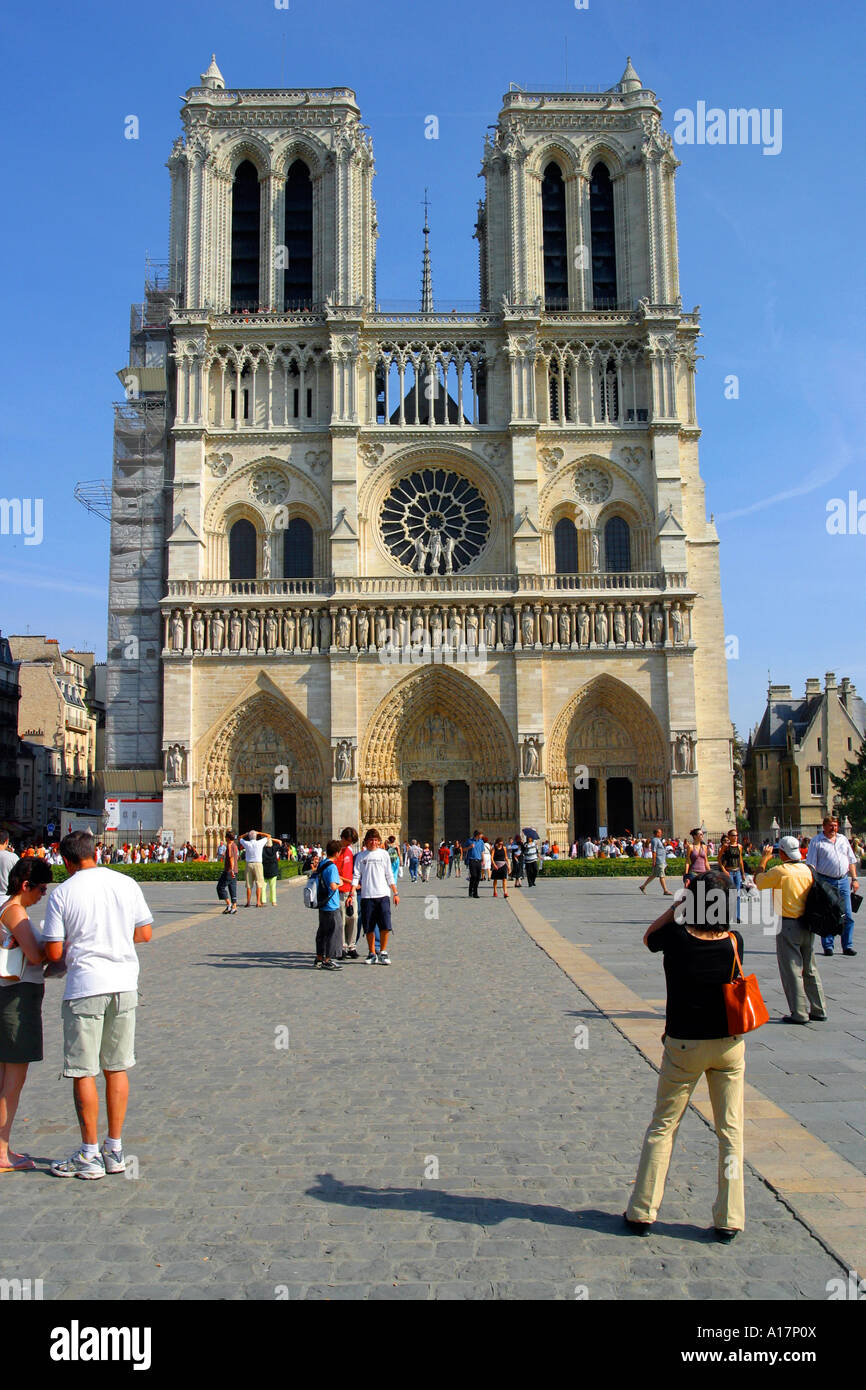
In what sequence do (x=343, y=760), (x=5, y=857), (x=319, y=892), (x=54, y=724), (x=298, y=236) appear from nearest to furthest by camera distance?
(x=5, y=857) < (x=319, y=892) < (x=343, y=760) < (x=298, y=236) < (x=54, y=724)

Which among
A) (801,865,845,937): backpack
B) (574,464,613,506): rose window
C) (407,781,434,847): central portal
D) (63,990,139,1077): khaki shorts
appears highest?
(574,464,613,506): rose window

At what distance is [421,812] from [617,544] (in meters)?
11.5

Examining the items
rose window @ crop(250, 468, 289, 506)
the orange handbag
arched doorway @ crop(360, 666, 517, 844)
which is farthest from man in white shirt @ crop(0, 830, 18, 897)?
rose window @ crop(250, 468, 289, 506)

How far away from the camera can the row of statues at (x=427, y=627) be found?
3712 cm

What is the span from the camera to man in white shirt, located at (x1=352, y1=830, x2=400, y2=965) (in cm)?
1297

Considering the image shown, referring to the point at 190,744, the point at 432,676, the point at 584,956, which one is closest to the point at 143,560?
the point at 190,744

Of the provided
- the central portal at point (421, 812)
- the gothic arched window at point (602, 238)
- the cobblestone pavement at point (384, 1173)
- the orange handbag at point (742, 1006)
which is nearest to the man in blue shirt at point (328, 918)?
the cobblestone pavement at point (384, 1173)

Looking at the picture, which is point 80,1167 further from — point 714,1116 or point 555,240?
point 555,240

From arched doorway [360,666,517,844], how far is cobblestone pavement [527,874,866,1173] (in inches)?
692

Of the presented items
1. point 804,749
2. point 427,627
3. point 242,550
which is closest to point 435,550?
point 427,627

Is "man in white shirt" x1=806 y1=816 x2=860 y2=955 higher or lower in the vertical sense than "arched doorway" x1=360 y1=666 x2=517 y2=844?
lower

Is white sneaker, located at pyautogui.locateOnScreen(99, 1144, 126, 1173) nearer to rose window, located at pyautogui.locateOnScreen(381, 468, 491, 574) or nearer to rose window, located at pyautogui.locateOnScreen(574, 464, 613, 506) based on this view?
rose window, located at pyautogui.locateOnScreen(381, 468, 491, 574)

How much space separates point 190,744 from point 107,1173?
104ft

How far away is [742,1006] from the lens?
4.66 meters
